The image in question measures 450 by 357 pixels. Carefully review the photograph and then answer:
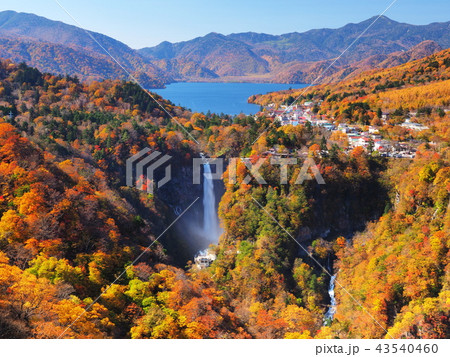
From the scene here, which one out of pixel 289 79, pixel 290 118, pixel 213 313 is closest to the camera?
pixel 213 313

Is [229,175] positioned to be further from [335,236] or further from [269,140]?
[335,236]

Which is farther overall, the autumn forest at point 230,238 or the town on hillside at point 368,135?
the town on hillside at point 368,135

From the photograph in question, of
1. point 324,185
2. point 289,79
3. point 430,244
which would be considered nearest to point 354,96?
point 324,185

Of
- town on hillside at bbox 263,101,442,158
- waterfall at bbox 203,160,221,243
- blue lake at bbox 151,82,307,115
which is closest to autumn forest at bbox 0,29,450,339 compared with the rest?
town on hillside at bbox 263,101,442,158

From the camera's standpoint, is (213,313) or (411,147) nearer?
(213,313)

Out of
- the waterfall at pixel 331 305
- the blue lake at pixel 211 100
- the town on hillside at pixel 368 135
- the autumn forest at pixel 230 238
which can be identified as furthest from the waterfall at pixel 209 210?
the blue lake at pixel 211 100

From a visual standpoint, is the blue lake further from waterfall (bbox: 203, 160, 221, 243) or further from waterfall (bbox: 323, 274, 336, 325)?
waterfall (bbox: 323, 274, 336, 325)

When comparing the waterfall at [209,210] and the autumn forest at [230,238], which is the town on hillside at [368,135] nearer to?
the autumn forest at [230,238]

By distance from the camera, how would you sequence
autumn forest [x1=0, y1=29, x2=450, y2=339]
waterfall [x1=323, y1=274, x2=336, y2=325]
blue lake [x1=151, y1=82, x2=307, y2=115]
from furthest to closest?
1. blue lake [x1=151, y1=82, x2=307, y2=115]
2. waterfall [x1=323, y1=274, x2=336, y2=325]
3. autumn forest [x1=0, y1=29, x2=450, y2=339]

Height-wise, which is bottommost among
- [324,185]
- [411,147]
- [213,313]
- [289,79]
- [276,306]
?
[276,306]
